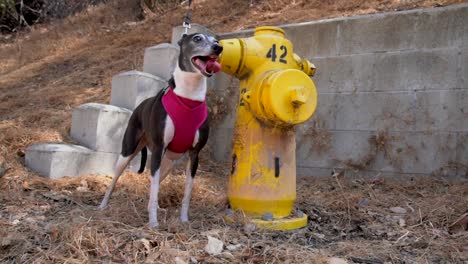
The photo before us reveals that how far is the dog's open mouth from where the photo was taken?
8.77ft

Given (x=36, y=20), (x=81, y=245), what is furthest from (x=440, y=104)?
(x=36, y=20)

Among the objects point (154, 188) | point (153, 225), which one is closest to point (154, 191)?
point (154, 188)

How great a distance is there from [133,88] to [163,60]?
53 centimetres

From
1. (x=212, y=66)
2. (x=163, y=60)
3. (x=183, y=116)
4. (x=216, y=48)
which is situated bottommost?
(x=183, y=116)

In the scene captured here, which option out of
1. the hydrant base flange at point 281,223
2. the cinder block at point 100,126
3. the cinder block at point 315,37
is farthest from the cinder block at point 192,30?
the hydrant base flange at point 281,223

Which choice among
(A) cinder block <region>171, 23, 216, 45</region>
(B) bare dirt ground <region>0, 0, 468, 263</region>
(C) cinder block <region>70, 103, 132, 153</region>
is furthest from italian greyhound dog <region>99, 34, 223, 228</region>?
(A) cinder block <region>171, 23, 216, 45</region>

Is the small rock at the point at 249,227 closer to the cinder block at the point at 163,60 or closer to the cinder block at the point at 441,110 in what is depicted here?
the cinder block at the point at 441,110

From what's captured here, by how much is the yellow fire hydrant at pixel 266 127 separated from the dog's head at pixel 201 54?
18 centimetres

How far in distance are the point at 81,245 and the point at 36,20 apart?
28.4 ft

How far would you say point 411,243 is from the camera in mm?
2654

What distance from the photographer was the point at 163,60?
4828 mm

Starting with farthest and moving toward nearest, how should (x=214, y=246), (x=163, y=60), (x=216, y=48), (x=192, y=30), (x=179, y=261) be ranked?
(x=192, y=30) → (x=163, y=60) → (x=216, y=48) → (x=214, y=246) → (x=179, y=261)

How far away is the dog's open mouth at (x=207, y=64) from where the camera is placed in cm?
267

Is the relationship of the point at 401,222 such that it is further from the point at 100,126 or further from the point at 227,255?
the point at 100,126
